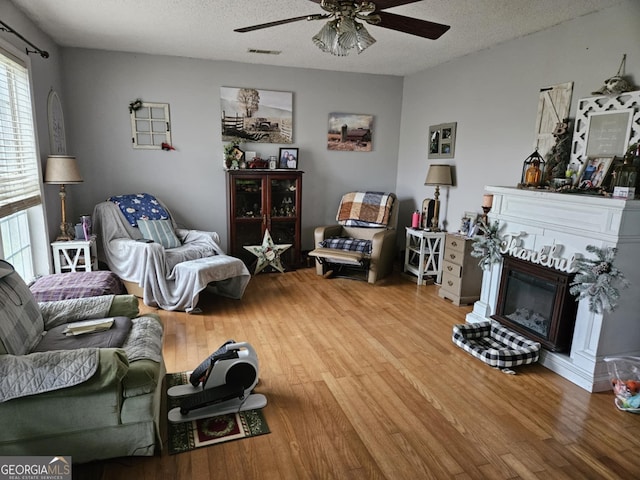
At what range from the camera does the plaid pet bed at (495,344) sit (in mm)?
2736

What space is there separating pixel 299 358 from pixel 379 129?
3611 mm

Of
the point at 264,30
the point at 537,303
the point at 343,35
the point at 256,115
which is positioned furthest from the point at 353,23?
the point at 256,115

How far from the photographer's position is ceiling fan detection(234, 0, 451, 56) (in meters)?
2.15

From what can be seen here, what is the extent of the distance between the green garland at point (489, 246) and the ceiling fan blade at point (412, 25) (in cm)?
154

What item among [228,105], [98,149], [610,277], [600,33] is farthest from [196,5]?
[610,277]

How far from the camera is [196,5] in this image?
2.95m

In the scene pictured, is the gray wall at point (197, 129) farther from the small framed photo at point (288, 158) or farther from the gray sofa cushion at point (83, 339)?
the gray sofa cushion at point (83, 339)

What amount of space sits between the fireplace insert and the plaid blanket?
1993mm

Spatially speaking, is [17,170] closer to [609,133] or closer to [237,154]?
[237,154]

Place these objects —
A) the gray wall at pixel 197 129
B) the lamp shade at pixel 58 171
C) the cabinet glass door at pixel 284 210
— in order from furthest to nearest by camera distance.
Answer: the cabinet glass door at pixel 284 210 < the gray wall at pixel 197 129 < the lamp shade at pixel 58 171

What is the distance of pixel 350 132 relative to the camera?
5324mm

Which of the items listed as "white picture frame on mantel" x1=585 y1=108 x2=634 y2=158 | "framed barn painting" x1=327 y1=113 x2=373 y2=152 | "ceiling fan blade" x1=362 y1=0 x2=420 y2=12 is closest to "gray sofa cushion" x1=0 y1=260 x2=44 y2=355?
"ceiling fan blade" x1=362 y1=0 x2=420 y2=12

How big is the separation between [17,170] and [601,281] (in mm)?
4000

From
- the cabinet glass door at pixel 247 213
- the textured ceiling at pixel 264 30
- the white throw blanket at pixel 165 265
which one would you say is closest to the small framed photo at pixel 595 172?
the textured ceiling at pixel 264 30
